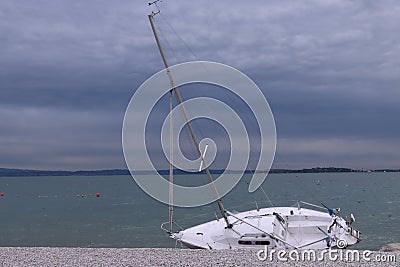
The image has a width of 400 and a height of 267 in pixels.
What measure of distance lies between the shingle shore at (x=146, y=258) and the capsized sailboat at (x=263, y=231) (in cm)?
687

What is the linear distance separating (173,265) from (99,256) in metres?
3.23

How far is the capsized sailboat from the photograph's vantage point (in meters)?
26.8

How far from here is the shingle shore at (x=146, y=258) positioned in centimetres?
1700

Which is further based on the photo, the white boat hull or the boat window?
the white boat hull

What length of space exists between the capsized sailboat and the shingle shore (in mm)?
6867

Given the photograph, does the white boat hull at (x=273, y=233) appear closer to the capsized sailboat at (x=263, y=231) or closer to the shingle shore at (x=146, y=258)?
the capsized sailboat at (x=263, y=231)

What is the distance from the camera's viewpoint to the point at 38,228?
177 ft

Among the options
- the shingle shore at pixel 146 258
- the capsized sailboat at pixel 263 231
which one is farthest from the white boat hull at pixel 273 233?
the shingle shore at pixel 146 258

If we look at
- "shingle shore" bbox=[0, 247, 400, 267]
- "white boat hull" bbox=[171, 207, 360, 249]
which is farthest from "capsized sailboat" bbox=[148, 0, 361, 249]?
"shingle shore" bbox=[0, 247, 400, 267]

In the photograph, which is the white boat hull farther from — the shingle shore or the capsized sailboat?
the shingle shore

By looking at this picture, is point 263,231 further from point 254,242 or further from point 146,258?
point 146,258

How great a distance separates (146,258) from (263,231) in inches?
380

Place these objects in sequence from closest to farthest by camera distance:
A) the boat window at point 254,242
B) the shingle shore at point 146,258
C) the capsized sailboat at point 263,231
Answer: the shingle shore at point 146,258
the boat window at point 254,242
the capsized sailboat at point 263,231

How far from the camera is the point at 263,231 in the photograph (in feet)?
87.4
